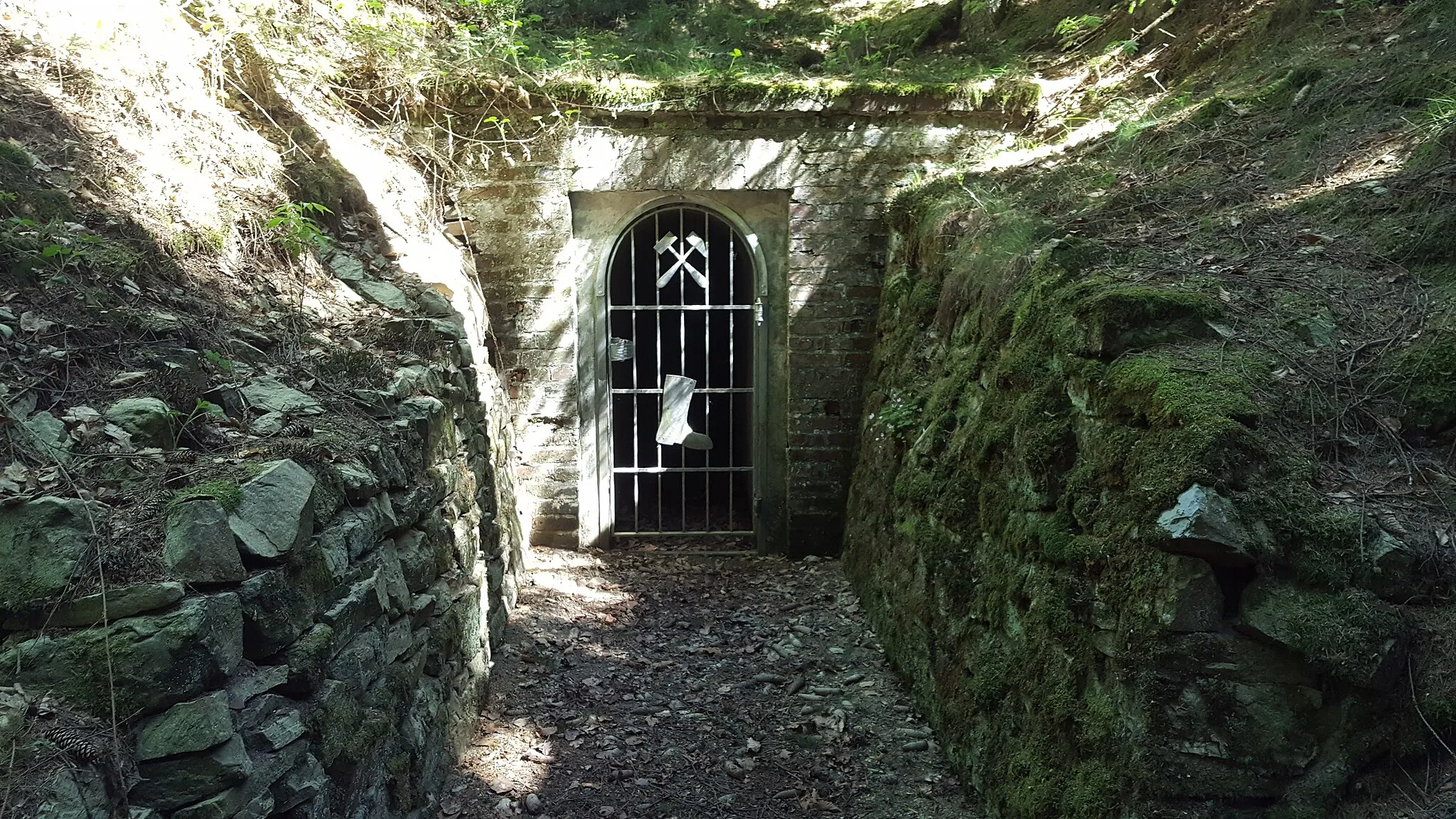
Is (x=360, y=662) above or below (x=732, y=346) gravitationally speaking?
below

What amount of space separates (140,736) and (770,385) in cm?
486

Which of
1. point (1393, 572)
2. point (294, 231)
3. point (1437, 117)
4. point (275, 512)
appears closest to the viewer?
point (1393, 572)

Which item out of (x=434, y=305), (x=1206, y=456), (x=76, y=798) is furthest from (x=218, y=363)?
(x=1206, y=456)

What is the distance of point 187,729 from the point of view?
200 cm

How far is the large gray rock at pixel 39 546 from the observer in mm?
1970

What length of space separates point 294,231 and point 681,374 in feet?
10.2

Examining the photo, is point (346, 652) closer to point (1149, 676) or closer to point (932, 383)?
point (1149, 676)

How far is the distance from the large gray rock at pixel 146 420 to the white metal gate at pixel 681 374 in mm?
3967

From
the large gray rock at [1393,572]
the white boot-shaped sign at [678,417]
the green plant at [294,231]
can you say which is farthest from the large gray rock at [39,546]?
the white boot-shaped sign at [678,417]

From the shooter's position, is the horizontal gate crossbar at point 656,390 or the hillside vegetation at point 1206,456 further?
the horizontal gate crossbar at point 656,390

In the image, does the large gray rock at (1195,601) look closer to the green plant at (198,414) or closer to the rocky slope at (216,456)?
the rocky slope at (216,456)

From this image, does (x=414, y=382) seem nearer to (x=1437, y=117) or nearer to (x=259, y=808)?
(x=259, y=808)

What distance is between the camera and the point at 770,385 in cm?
644

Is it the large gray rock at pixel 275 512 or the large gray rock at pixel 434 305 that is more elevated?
the large gray rock at pixel 434 305
